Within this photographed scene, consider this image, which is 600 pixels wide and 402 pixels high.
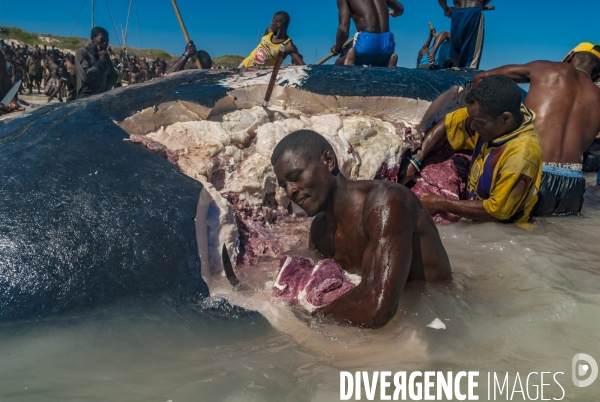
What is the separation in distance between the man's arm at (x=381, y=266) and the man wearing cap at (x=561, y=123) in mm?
1926

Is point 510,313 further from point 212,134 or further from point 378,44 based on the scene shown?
point 378,44

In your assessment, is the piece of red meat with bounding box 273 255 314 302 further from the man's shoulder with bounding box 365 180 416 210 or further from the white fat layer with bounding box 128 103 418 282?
the man's shoulder with bounding box 365 180 416 210

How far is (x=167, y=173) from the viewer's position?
2.40 m

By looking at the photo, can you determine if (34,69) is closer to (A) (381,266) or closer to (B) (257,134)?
(B) (257,134)

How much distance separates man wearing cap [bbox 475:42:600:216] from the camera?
347cm

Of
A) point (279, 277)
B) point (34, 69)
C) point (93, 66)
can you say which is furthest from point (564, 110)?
point (34, 69)

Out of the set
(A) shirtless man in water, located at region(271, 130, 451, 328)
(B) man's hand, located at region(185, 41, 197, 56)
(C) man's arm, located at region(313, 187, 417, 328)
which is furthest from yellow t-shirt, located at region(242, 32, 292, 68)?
(C) man's arm, located at region(313, 187, 417, 328)

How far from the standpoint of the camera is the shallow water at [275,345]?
160 centimetres

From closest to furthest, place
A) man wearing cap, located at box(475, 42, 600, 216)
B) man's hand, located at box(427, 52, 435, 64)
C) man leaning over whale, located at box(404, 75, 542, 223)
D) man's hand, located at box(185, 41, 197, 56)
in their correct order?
man leaning over whale, located at box(404, 75, 542, 223)
man wearing cap, located at box(475, 42, 600, 216)
man's hand, located at box(185, 41, 197, 56)
man's hand, located at box(427, 52, 435, 64)

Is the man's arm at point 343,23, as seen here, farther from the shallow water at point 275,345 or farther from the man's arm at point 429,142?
the shallow water at point 275,345

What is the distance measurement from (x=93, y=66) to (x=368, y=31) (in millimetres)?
3485

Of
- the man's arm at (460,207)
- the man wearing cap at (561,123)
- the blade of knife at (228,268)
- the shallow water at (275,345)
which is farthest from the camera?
the man wearing cap at (561,123)

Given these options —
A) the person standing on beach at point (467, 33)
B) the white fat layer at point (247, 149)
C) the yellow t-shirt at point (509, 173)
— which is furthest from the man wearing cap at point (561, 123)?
the person standing on beach at point (467, 33)

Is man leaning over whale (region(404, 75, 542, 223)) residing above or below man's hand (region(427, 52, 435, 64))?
below
